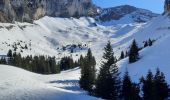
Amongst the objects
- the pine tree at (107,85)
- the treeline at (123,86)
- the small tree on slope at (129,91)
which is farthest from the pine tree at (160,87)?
the pine tree at (107,85)

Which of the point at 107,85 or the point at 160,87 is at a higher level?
the point at 107,85

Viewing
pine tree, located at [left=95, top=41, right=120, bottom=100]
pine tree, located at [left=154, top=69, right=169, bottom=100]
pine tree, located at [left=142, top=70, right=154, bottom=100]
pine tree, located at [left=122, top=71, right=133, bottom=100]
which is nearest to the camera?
pine tree, located at [left=142, top=70, right=154, bottom=100]

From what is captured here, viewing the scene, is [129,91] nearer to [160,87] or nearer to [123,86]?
[123,86]

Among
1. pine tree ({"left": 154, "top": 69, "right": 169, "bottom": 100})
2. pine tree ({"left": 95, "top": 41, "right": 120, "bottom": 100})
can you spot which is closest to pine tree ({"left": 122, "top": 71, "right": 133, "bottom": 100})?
pine tree ({"left": 95, "top": 41, "right": 120, "bottom": 100})

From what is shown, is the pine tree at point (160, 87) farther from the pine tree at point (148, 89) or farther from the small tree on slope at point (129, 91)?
the small tree on slope at point (129, 91)

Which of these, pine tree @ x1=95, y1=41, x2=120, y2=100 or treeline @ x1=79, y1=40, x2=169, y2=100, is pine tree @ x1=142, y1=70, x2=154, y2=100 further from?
pine tree @ x1=95, y1=41, x2=120, y2=100

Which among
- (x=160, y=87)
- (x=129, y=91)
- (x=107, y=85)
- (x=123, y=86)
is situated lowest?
(x=129, y=91)

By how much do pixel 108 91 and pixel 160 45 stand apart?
2318 inches

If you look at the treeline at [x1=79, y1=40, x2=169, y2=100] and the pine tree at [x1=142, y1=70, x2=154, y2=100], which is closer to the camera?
the pine tree at [x1=142, y1=70, x2=154, y2=100]

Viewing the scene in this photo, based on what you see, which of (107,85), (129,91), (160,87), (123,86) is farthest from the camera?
(107,85)

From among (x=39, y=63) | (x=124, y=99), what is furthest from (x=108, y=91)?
(x=39, y=63)

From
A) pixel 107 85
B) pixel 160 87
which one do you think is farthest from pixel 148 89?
pixel 107 85

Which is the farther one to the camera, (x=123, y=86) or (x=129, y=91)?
(x=123, y=86)

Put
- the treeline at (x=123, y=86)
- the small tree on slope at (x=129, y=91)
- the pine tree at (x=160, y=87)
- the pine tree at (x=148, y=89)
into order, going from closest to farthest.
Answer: the pine tree at (x=148, y=89) → the pine tree at (x=160, y=87) → the treeline at (x=123, y=86) → the small tree on slope at (x=129, y=91)
